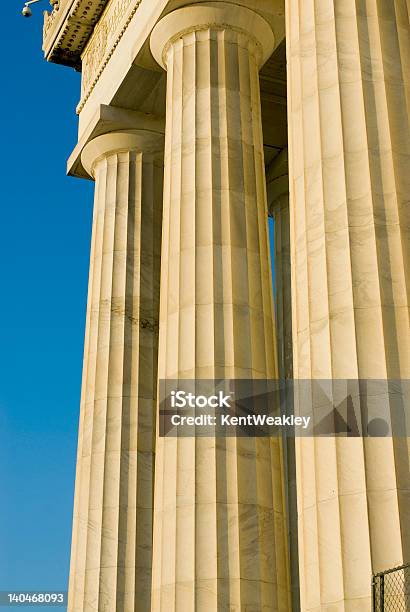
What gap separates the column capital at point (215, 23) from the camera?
59.7 meters

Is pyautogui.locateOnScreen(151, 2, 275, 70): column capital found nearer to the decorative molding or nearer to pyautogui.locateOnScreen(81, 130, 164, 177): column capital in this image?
the decorative molding

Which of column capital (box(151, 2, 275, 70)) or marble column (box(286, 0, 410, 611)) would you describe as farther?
column capital (box(151, 2, 275, 70))

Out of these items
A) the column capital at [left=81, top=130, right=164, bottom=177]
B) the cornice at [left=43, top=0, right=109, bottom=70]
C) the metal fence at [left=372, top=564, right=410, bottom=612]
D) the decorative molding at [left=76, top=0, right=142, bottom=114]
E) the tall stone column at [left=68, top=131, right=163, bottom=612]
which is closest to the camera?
the metal fence at [left=372, top=564, right=410, bottom=612]

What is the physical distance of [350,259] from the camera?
40500mm

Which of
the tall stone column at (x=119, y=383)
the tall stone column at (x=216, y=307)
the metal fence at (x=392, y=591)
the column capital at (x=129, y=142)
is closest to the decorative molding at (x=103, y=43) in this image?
the column capital at (x=129, y=142)

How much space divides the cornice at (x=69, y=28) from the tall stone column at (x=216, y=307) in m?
19.7

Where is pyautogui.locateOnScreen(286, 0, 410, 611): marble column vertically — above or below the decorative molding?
below

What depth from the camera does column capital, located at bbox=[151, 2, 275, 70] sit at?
5966 cm

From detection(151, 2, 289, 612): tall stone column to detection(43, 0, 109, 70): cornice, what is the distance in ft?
64.6

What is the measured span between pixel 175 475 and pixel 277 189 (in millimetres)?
36069

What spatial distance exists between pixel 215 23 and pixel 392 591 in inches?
1479

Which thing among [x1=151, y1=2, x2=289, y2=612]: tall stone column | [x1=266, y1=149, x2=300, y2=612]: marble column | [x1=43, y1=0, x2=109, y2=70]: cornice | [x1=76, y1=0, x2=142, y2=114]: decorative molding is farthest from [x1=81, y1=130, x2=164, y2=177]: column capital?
[x1=43, y1=0, x2=109, y2=70]: cornice

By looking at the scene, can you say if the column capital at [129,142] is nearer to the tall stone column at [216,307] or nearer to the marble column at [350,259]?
the tall stone column at [216,307]

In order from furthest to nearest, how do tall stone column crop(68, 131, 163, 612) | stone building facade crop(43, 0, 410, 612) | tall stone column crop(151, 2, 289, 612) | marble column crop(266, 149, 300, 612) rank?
1. marble column crop(266, 149, 300, 612)
2. tall stone column crop(68, 131, 163, 612)
3. tall stone column crop(151, 2, 289, 612)
4. stone building facade crop(43, 0, 410, 612)
